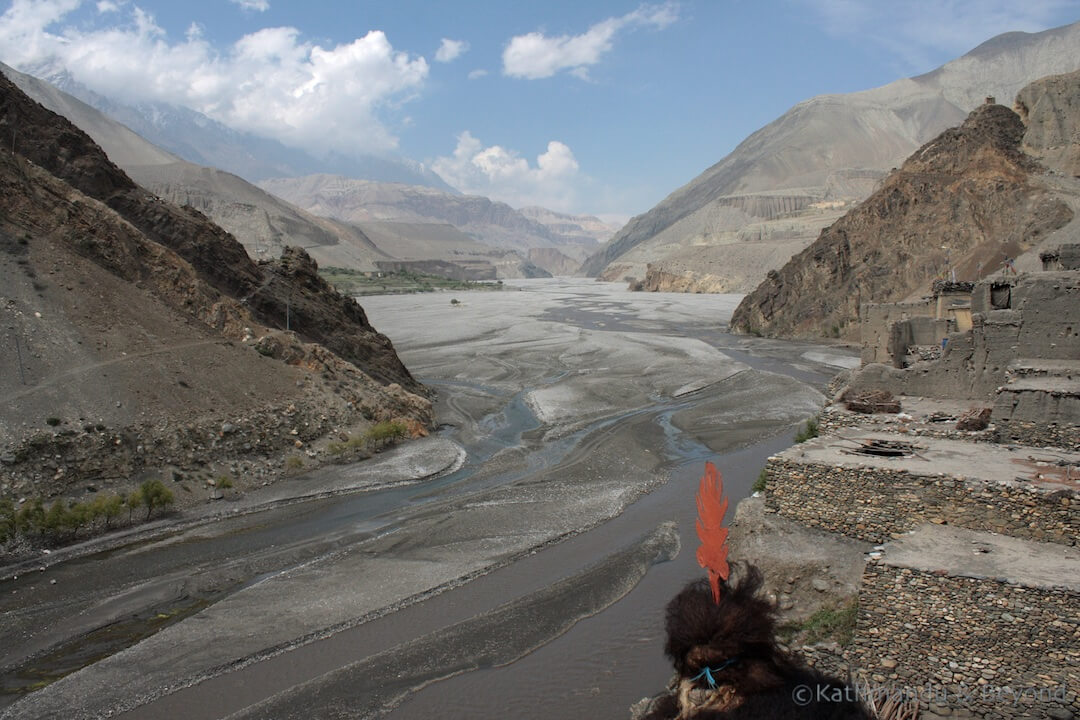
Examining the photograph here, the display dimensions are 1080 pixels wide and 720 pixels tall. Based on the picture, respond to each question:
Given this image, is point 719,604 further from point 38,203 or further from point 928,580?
point 38,203

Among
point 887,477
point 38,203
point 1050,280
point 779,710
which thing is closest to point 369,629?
point 887,477

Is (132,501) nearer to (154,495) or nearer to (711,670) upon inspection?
(154,495)

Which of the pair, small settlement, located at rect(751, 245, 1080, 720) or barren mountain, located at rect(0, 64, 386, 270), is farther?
barren mountain, located at rect(0, 64, 386, 270)

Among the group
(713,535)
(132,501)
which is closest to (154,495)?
(132,501)

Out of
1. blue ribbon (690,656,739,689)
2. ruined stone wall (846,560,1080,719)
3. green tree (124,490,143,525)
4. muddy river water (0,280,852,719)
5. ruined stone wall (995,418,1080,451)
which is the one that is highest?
ruined stone wall (995,418,1080,451)

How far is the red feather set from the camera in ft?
19.3

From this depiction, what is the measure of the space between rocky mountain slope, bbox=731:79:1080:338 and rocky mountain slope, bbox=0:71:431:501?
45.9m

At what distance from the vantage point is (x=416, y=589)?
15820mm

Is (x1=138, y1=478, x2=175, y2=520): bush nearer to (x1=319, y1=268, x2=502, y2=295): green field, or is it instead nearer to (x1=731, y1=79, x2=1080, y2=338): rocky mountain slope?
(x1=731, y1=79, x2=1080, y2=338): rocky mountain slope

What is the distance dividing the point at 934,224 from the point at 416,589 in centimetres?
6321

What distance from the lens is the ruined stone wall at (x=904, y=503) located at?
361 inches

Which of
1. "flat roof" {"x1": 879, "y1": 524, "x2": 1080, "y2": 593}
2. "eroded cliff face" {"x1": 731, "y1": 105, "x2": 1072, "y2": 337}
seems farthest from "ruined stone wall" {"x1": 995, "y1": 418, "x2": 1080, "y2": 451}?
"eroded cliff face" {"x1": 731, "y1": 105, "x2": 1072, "y2": 337}

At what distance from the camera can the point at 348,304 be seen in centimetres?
3856

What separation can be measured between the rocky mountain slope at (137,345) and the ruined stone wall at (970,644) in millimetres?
19630
